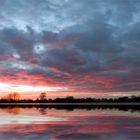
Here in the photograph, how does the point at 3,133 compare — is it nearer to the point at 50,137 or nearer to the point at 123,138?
the point at 50,137

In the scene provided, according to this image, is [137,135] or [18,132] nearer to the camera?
[137,135]

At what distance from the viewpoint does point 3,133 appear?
24.2m

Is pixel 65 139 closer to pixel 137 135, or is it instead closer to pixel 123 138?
pixel 123 138

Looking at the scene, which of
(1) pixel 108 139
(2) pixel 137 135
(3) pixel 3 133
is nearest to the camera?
(1) pixel 108 139

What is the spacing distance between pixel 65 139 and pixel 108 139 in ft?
9.25

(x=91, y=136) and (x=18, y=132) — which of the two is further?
(x=18, y=132)

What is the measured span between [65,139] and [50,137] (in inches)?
59.4

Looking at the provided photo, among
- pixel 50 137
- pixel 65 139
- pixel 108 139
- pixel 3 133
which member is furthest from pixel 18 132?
pixel 108 139

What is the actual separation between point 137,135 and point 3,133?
32.4 ft

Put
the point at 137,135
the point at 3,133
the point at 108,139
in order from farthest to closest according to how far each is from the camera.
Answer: the point at 3,133, the point at 137,135, the point at 108,139

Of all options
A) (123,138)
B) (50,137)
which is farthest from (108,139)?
(50,137)

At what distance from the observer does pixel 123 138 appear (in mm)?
21422

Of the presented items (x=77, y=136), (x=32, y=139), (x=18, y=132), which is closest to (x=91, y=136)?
(x=77, y=136)

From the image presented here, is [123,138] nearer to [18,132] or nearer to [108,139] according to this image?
[108,139]
